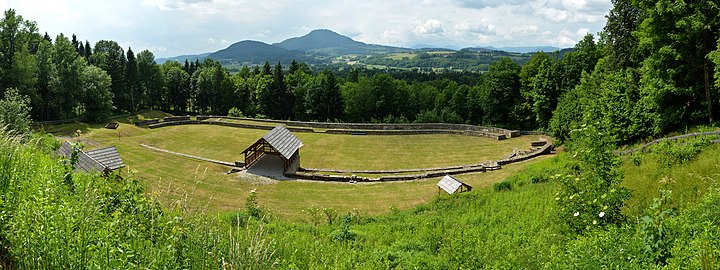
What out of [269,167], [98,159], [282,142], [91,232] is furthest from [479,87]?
[91,232]

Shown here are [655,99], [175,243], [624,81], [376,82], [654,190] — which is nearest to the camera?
[175,243]

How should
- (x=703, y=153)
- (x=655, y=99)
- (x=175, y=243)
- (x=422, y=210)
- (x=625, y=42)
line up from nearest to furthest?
(x=175, y=243), (x=703, y=153), (x=422, y=210), (x=655, y=99), (x=625, y=42)

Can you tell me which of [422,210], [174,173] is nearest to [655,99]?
[422,210]

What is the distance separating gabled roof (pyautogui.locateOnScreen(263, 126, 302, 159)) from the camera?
28.2 metres

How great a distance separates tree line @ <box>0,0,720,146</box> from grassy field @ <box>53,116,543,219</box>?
6264 millimetres

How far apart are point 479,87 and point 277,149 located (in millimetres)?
38723

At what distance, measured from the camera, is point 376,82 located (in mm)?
61469

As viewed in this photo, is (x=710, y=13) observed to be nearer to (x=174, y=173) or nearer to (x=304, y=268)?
(x=304, y=268)

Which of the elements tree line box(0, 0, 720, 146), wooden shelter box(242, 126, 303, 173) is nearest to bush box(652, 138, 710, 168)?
tree line box(0, 0, 720, 146)

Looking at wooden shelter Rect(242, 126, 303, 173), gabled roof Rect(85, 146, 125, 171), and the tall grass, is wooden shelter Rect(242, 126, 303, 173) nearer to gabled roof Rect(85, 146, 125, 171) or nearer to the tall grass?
gabled roof Rect(85, 146, 125, 171)

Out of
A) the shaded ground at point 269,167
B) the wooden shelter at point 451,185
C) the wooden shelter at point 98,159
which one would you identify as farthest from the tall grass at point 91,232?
the shaded ground at point 269,167

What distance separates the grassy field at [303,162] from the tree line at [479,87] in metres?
6.26

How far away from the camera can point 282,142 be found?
96.6ft

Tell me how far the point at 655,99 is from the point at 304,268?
18.6 metres
